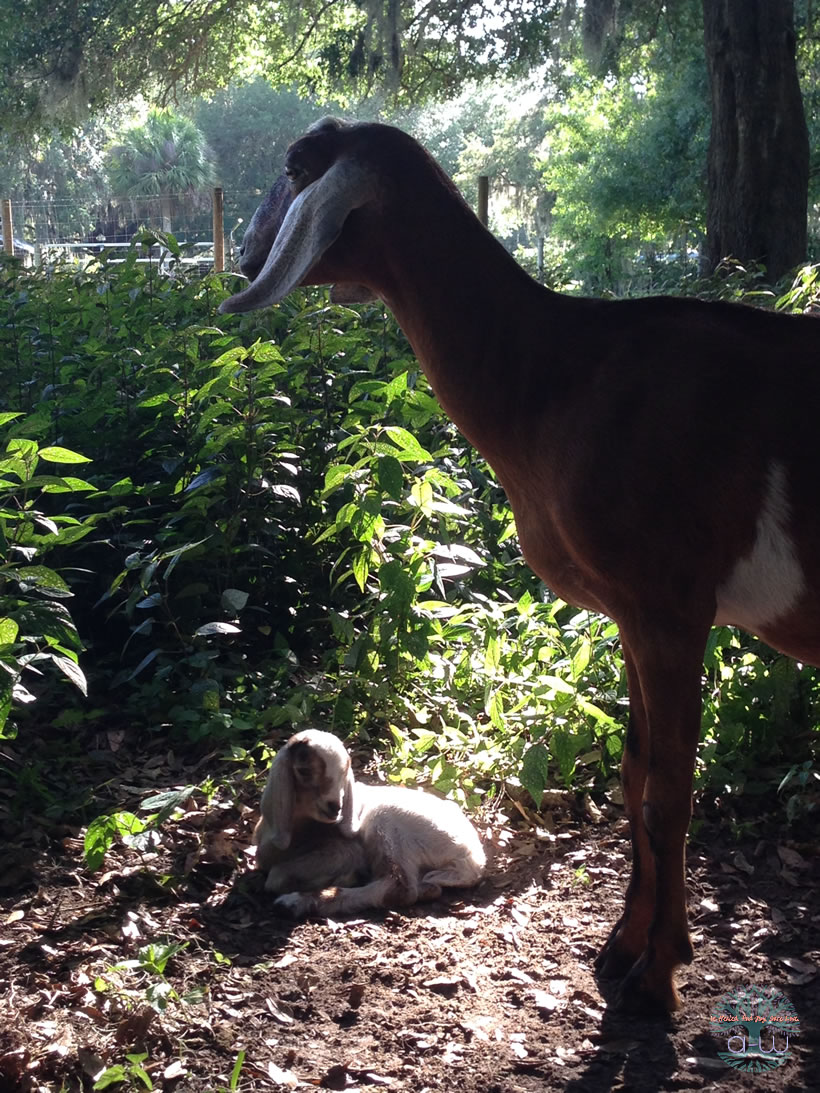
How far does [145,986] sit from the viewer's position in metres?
3.08

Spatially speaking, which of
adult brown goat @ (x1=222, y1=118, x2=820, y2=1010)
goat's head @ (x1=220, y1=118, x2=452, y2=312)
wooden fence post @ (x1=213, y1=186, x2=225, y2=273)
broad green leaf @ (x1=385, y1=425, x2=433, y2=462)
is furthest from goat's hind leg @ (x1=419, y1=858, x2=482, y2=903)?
wooden fence post @ (x1=213, y1=186, x2=225, y2=273)

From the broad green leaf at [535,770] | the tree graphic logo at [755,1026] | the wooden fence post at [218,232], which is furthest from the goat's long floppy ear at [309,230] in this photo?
the wooden fence post at [218,232]

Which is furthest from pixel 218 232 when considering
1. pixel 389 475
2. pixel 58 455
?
pixel 58 455

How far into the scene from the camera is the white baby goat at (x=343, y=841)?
3.88 metres

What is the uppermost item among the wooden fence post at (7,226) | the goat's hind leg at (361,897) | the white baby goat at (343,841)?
the wooden fence post at (7,226)

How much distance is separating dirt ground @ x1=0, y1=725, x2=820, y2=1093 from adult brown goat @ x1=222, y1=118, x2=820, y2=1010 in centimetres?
25

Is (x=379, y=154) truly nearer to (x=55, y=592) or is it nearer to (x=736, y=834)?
(x=55, y=592)

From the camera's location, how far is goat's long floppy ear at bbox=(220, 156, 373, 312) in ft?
10.8

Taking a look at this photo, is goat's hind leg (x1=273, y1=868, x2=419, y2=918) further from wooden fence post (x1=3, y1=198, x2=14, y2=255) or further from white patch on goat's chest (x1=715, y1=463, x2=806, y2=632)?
wooden fence post (x1=3, y1=198, x2=14, y2=255)

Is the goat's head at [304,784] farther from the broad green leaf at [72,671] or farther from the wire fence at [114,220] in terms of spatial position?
the wire fence at [114,220]

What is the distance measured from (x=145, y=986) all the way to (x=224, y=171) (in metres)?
66.6

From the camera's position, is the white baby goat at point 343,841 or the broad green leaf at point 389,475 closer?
the white baby goat at point 343,841

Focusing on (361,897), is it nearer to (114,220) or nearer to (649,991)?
(649,991)

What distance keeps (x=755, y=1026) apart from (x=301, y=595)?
3.08 m
